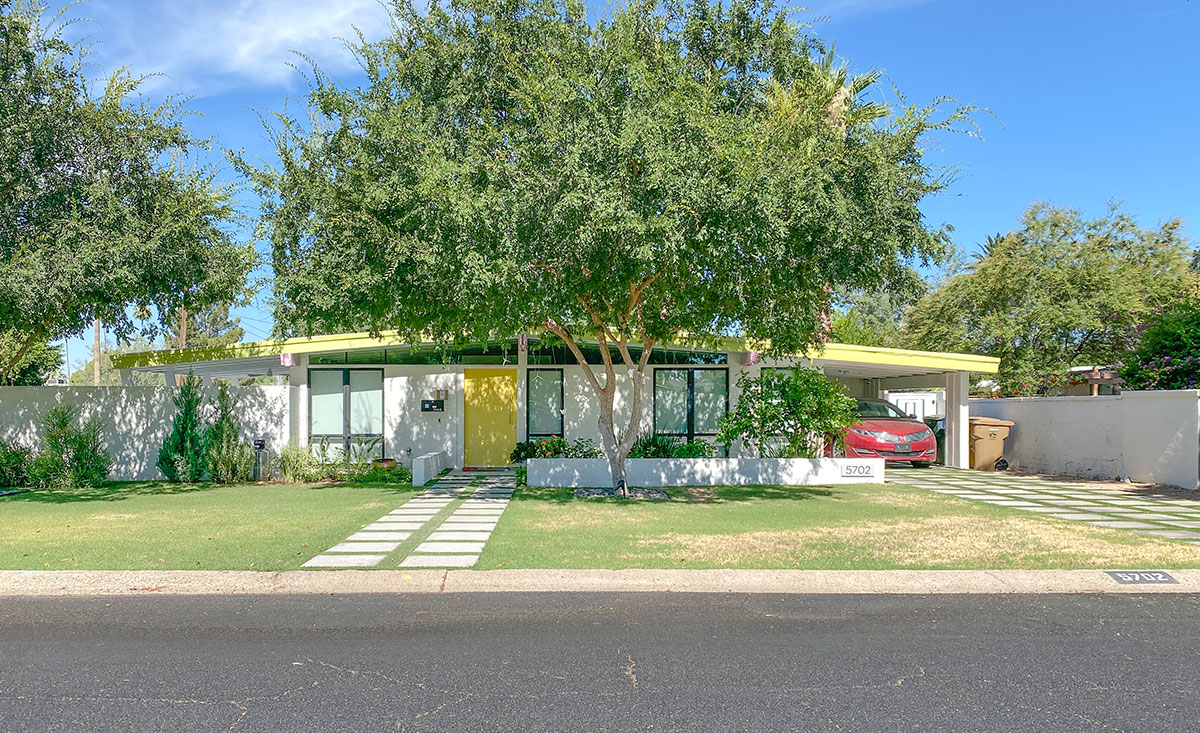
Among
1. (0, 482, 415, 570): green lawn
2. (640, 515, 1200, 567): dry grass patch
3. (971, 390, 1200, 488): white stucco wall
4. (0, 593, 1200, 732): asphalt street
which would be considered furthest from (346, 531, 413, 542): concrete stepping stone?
(971, 390, 1200, 488): white stucco wall

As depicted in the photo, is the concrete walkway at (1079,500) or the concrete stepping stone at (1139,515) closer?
the concrete walkway at (1079,500)

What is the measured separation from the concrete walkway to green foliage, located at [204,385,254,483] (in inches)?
490

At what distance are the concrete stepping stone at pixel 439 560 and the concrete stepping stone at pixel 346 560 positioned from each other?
0.29m

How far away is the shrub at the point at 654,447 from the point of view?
52.4 feet

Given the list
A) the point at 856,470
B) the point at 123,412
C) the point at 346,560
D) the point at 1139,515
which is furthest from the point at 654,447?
the point at 123,412

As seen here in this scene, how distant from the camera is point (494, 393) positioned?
18.0 meters

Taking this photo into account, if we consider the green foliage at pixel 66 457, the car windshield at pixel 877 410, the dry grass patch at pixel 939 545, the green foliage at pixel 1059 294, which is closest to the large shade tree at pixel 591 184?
the dry grass patch at pixel 939 545

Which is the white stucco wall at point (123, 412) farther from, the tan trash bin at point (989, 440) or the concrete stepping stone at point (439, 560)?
the tan trash bin at point (989, 440)

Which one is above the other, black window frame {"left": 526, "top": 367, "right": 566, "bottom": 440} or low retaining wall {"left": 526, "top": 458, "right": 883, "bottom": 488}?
black window frame {"left": 526, "top": 367, "right": 566, "bottom": 440}

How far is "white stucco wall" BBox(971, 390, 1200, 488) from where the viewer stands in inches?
567

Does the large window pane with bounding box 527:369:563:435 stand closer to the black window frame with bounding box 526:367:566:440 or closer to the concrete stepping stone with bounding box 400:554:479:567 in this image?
the black window frame with bounding box 526:367:566:440

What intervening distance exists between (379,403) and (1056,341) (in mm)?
19411

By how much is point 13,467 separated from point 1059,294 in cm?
2582

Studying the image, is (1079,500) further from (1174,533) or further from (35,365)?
(35,365)
